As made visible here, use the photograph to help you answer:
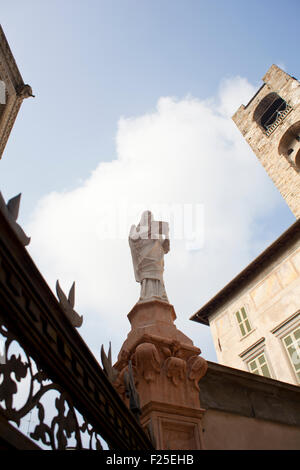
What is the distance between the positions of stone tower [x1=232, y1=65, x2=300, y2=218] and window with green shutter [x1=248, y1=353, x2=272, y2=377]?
967cm

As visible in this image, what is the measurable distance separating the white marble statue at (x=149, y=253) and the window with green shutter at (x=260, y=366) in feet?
29.6

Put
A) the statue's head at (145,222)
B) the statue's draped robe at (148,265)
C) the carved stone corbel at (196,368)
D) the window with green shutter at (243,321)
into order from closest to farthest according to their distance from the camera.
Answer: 1. the carved stone corbel at (196,368)
2. the statue's draped robe at (148,265)
3. the statue's head at (145,222)
4. the window with green shutter at (243,321)

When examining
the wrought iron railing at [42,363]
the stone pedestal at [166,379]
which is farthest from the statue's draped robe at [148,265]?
the wrought iron railing at [42,363]

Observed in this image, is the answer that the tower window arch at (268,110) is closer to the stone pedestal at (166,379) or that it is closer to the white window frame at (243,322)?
the white window frame at (243,322)

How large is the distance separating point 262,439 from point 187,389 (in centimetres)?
143

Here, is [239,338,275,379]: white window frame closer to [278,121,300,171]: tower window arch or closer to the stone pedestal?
the stone pedestal

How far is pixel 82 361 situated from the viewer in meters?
1.80

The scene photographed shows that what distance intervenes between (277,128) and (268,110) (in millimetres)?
3394

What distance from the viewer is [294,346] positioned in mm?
11938

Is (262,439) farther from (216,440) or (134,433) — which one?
(134,433)

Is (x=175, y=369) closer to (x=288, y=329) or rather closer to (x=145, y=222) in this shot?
(x=145, y=222)

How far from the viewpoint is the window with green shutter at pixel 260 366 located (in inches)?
493

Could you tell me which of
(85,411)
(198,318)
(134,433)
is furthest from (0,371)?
(198,318)

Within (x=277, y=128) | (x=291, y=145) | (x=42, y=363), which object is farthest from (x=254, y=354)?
(x=277, y=128)
